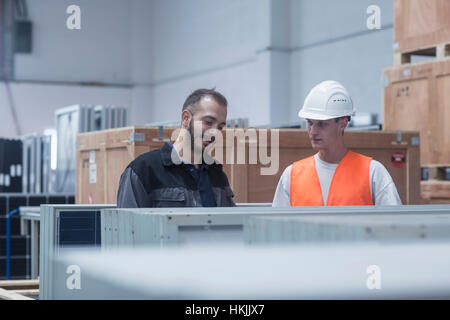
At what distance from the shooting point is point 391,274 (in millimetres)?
1467

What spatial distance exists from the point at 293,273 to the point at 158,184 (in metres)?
1.58

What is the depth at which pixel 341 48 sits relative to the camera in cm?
1251

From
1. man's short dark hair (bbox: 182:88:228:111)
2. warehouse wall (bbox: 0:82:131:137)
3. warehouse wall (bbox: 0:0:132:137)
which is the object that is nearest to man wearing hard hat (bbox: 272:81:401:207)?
man's short dark hair (bbox: 182:88:228:111)

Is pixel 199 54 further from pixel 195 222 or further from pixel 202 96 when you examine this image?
pixel 195 222

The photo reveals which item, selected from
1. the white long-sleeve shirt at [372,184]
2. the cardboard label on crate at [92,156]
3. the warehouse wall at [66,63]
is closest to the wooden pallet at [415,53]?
the cardboard label on crate at [92,156]

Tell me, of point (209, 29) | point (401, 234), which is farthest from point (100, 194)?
point (209, 29)

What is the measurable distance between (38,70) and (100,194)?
44.6 feet

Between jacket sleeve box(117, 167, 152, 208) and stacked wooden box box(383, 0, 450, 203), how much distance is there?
11.1ft

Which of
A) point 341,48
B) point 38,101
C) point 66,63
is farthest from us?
point 66,63

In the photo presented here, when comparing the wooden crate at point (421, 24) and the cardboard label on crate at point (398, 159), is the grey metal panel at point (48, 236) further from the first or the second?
the wooden crate at point (421, 24)

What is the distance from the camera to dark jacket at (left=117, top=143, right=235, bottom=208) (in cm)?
297

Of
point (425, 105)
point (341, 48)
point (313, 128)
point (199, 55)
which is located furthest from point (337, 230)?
point (199, 55)

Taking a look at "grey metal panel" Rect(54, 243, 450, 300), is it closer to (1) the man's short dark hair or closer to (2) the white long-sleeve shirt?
(1) the man's short dark hair
